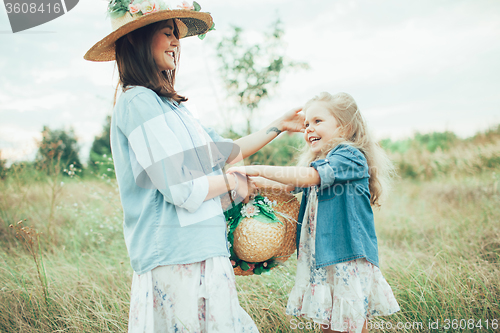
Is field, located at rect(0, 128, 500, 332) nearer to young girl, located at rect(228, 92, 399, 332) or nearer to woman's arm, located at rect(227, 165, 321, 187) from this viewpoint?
young girl, located at rect(228, 92, 399, 332)

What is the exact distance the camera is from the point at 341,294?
1.80 meters

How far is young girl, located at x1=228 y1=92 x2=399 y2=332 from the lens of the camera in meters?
1.78

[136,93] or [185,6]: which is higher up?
[185,6]

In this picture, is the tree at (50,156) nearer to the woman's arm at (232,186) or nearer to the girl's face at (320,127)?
the woman's arm at (232,186)

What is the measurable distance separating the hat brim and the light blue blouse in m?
0.32

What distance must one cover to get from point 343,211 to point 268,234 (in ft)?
1.68

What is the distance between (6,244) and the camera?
13.4 ft

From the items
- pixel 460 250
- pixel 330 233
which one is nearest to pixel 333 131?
pixel 330 233

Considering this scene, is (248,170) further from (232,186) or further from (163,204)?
(163,204)

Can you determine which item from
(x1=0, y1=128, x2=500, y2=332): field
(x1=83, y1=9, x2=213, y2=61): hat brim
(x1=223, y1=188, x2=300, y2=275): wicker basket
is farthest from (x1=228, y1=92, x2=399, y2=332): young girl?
(x1=83, y1=9, x2=213, y2=61): hat brim

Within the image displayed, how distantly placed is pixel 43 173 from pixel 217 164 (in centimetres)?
433

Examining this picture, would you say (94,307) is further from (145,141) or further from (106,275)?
(145,141)

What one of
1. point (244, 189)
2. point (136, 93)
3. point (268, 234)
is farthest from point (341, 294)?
point (136, 93)

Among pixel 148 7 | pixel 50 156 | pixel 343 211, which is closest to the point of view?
pixel 148 7
